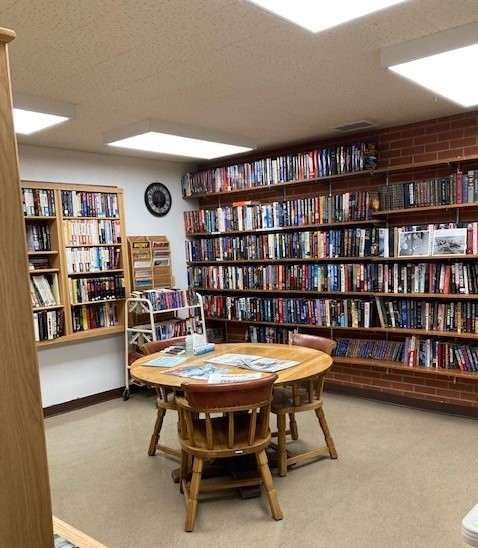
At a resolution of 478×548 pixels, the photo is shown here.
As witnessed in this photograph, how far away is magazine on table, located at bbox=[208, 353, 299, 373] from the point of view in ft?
9.29

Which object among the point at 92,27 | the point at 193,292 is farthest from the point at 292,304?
the point at 92,27

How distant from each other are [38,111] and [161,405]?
6.63 ft

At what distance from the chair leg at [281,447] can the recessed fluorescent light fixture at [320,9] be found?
84.4 inches

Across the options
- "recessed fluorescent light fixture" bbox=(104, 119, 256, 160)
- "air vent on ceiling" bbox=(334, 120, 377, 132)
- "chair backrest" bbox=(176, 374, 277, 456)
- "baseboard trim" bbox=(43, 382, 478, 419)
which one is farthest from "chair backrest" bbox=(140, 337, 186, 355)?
"air vent on ceiling" bbox=(334, 120, 377, 132)

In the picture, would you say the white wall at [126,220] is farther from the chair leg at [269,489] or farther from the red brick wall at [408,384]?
the chair leg at [269,489]

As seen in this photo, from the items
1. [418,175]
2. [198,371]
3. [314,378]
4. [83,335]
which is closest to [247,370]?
[198,371]

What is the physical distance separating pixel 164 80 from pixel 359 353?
3.00 meters

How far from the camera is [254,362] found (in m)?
2.98

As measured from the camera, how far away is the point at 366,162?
4113mm

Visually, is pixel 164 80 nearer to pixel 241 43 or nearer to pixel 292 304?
pixel 241 43

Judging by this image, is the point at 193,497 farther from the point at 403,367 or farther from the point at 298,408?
the point at 403,367

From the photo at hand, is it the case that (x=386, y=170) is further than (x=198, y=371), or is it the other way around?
(x=386, y=170)

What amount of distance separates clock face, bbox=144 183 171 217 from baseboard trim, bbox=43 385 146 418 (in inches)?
76.6

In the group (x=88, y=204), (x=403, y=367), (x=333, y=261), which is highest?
(x=88, y=204)
